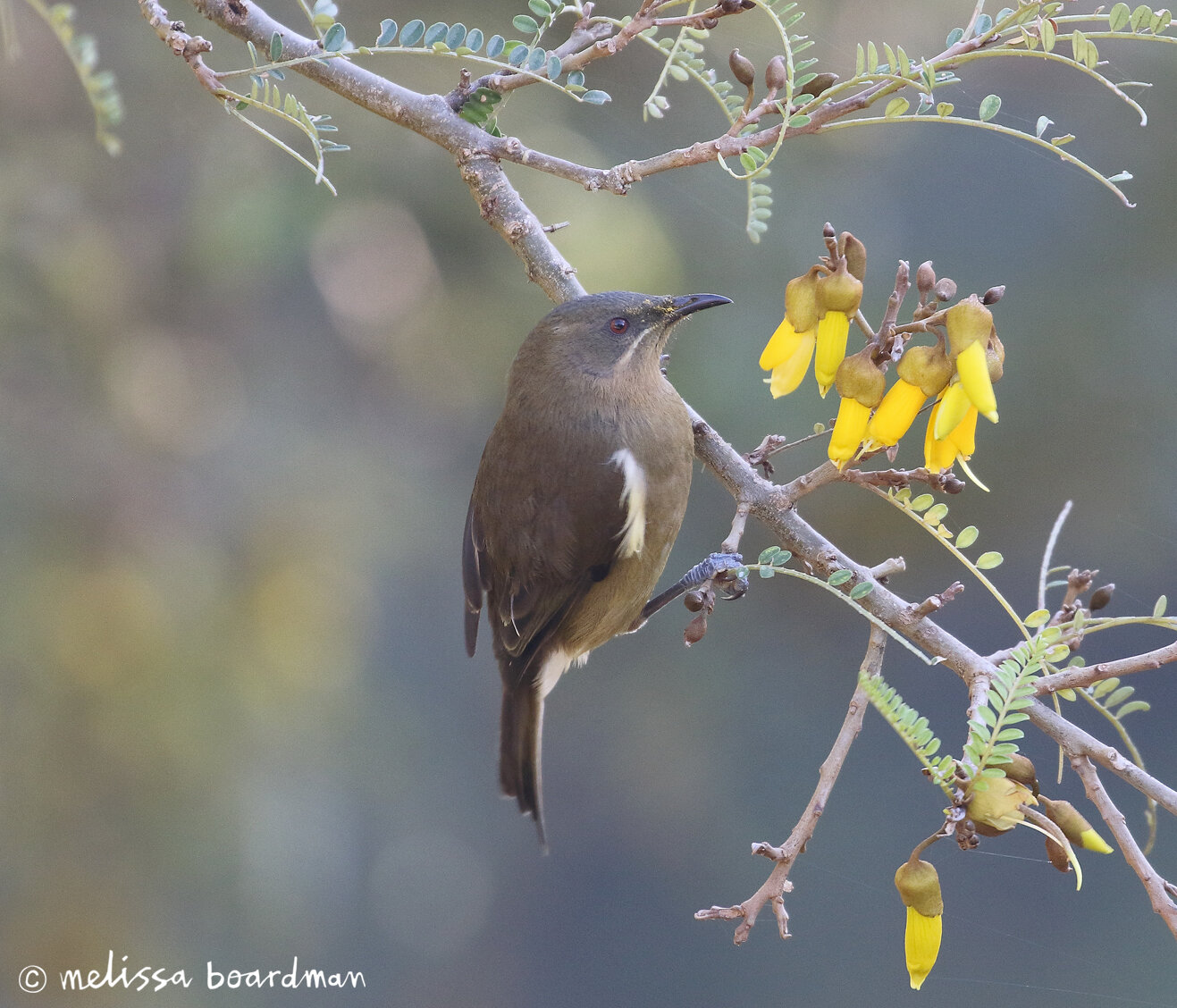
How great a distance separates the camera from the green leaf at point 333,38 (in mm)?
1749

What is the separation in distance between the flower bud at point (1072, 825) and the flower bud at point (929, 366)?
0.58 metres

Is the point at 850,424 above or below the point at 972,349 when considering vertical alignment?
below

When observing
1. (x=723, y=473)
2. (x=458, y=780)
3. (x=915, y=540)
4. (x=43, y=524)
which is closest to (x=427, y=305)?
(x=43, y=524)

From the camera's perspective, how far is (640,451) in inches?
100.0

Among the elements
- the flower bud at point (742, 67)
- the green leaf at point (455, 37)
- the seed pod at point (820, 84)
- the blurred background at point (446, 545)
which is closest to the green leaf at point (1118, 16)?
the seed pod at point (820, 84)

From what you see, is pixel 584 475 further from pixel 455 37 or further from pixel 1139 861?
pixel 1139 861

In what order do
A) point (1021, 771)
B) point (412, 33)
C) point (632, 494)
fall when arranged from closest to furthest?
point (1021, 771) → point (412, 33) → point (632, 494)

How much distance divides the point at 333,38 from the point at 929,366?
1.02 m

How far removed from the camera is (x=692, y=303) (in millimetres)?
2551

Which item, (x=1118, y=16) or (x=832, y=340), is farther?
(x=832, y=340)

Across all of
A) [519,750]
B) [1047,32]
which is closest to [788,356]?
[1047,32]

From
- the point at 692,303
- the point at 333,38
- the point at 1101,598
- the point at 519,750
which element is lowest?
the point at 519,750

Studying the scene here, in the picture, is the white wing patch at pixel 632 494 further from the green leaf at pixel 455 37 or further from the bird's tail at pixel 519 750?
the green leaf at pixel 455 37

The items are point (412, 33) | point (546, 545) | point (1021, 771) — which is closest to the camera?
point (1021, 771)
